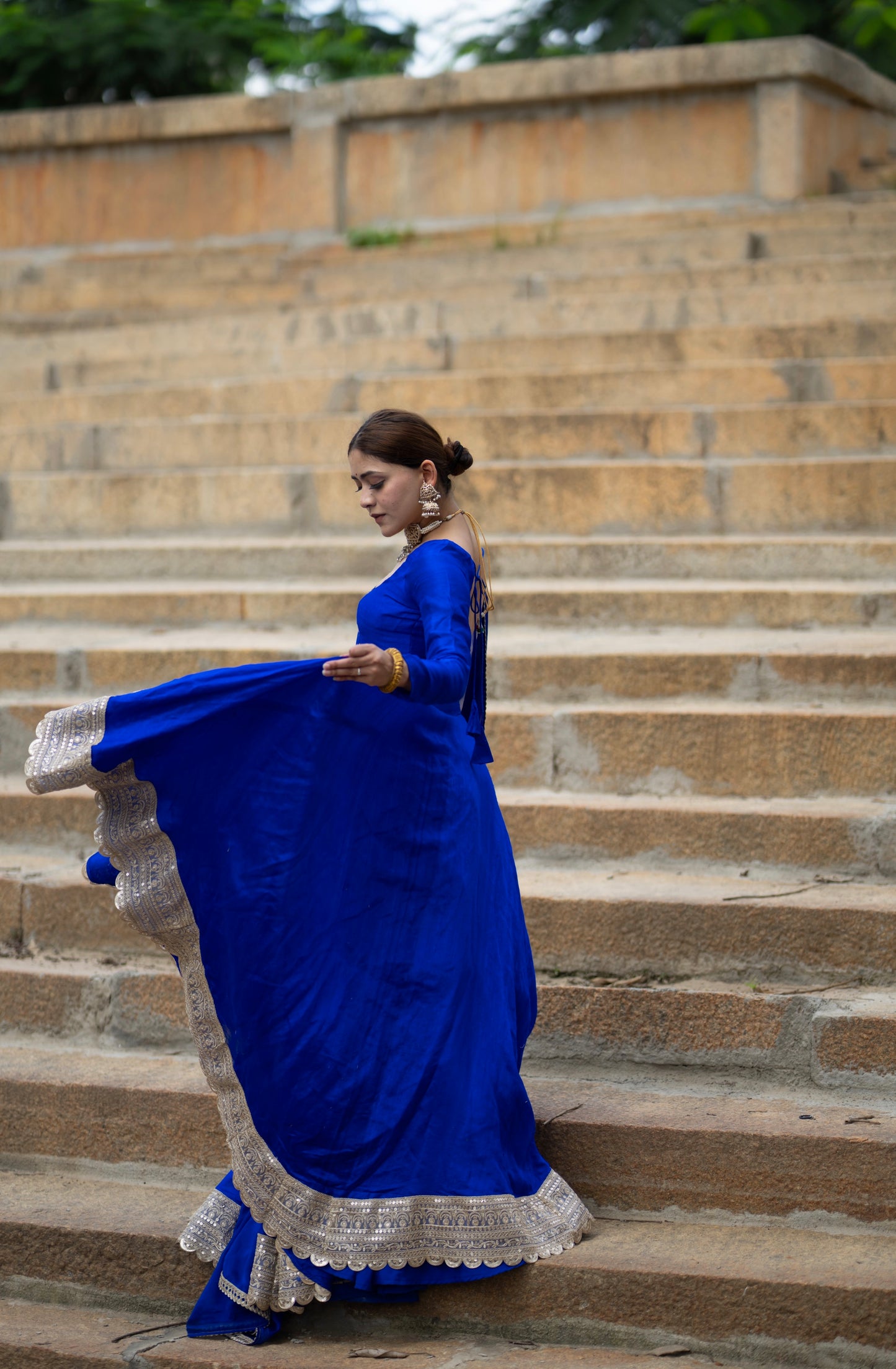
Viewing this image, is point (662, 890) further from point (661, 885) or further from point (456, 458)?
point (456, 458)

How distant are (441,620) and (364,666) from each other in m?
0.23

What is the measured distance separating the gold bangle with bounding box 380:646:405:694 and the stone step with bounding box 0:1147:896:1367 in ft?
4.21

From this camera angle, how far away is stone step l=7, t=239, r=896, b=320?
24.5ft

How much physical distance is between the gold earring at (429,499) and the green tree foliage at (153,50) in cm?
1085

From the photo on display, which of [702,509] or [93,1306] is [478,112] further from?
[93,1306]

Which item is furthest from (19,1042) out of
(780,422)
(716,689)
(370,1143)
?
(780,422)

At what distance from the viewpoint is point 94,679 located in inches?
197

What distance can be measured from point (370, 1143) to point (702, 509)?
11.6 ft

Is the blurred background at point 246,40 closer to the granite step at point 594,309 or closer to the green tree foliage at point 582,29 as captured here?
the green tree foliage at point 582,29

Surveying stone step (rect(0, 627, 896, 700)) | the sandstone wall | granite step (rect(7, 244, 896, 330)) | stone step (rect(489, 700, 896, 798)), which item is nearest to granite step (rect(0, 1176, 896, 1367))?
stone step (rect(489, 700, 896, 798))

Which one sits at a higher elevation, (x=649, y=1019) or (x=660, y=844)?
(x=660, y=844)

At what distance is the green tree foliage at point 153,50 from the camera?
12.5 metres

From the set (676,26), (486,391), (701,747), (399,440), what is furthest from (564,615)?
(676,26)

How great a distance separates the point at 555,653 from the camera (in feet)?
15.2
